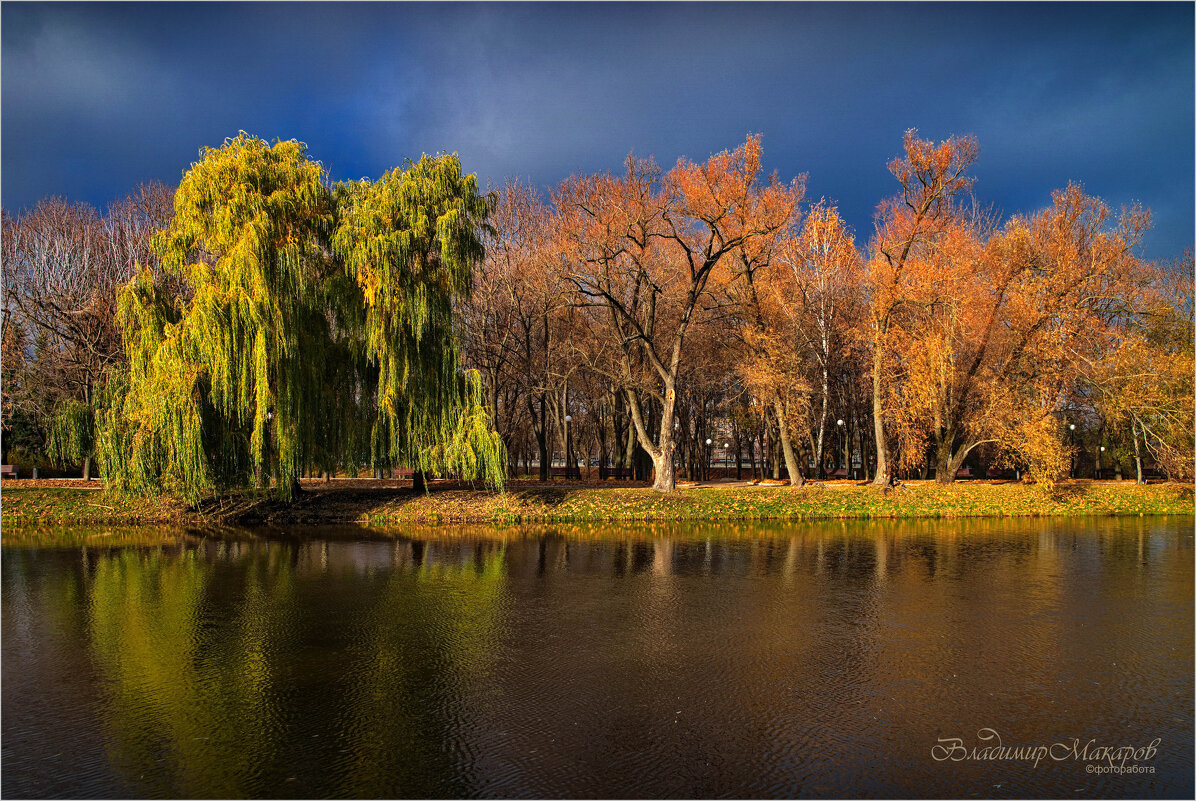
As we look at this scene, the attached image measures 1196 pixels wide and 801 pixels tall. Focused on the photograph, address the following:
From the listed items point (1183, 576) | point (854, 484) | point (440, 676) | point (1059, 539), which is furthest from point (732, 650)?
point (854, 484)

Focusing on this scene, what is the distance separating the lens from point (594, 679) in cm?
854

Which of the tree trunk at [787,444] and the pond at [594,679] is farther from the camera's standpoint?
the tree trunk at [787,444]

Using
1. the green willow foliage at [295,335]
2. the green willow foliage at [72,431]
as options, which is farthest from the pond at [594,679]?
the green willow foliage at [72,431]

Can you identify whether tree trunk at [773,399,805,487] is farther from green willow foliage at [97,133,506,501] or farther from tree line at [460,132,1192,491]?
green willow foliage at [97,133,506,501]

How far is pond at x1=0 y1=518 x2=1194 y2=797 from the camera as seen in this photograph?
6.22m

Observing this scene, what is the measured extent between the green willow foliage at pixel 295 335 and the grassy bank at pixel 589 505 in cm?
145

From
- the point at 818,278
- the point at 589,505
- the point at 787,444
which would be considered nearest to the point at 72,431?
the point at 589,505

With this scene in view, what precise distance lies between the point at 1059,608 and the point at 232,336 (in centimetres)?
2192

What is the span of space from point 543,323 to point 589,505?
15910 millimetres

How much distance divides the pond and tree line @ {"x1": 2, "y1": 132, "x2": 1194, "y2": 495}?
8.39 meters

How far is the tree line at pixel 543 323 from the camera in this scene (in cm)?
2273

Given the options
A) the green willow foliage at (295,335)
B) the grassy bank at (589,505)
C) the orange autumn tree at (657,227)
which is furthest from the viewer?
the orange autumn tree at (657,227)

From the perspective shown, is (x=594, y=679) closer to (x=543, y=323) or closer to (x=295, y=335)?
(x=295, y=335)

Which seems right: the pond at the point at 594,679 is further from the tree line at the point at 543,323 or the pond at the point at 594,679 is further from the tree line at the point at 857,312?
the tree line at the point at 857,312
